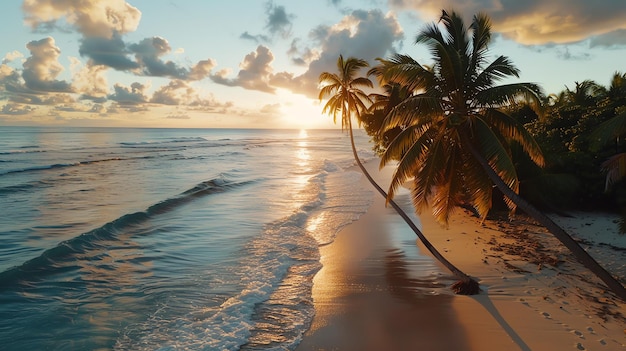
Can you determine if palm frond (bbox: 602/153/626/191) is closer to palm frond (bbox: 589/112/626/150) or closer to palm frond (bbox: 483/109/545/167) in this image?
palm frond (bbox: 589/112/626/150)

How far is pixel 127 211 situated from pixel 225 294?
11957 mm

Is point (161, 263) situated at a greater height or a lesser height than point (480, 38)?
lesser

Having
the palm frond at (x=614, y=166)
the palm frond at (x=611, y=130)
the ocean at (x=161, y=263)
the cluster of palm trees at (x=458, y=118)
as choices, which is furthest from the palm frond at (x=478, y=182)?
the ocean at (x=161, y=263)

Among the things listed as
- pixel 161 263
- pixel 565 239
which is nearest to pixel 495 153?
pixel 565 239

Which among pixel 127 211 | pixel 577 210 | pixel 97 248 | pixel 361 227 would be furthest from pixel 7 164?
pixel 577 210

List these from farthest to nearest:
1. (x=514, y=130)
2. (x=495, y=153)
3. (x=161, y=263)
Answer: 1. (x=161, y=263)
2. (x=514, y=130)
3. (x=495, y=153)

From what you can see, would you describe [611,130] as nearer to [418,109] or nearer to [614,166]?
[614,166]

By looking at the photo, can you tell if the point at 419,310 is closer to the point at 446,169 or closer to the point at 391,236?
the point at 446,169

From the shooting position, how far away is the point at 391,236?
595 inches

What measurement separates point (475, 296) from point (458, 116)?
420 cm

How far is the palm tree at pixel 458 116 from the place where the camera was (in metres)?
8.59

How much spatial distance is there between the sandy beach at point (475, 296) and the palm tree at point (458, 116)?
218cm

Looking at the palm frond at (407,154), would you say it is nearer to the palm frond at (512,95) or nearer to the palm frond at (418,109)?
the palm frond at (418,109)

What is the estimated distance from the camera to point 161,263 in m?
12.4
